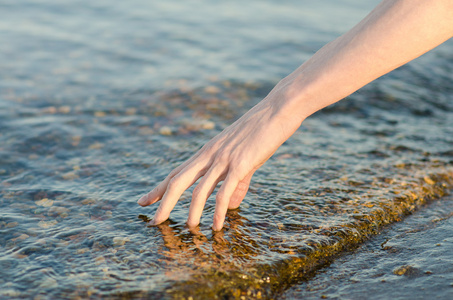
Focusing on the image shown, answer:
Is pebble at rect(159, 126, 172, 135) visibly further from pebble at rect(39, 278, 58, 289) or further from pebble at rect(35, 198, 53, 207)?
pebble at rect(39, 278, 58, 289)

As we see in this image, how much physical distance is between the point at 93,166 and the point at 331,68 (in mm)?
2462

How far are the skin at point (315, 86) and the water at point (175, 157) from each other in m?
0.38

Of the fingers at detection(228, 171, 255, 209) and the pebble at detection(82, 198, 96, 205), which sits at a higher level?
the fingers at detection(228, 171, 255, 209)

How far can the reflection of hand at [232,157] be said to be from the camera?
2.35 meters

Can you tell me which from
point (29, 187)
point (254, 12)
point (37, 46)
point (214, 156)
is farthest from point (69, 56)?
point (214, 156)

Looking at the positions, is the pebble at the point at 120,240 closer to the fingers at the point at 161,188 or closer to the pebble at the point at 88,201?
the fingers at the point at 161,188

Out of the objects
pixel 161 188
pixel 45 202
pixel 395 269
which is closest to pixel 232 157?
pixel 161 188

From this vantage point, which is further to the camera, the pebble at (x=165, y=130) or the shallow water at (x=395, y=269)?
the pebble at (x=165, y=130)

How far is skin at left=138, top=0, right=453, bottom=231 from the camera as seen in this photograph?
2100mm

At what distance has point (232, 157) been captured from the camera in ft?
7.77

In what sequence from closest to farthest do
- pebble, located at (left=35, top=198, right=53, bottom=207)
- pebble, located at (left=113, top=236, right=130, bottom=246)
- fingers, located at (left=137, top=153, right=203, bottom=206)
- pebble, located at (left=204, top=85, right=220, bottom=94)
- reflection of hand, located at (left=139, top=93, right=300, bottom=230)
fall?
reflection of hand, located at (left=139, top=93, right=300, bottom=230), fingers, located at (left=137, top=153, right=203, bottom=206), pebble, located at (left=113, top=236, right=130, bottom=246), pebble, located at (left=35, top=198, right=53, bottom=207), pebble, located at (left=204, top=85, right=220, bottom=94)

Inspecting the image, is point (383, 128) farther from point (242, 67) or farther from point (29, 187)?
point (29, 187)

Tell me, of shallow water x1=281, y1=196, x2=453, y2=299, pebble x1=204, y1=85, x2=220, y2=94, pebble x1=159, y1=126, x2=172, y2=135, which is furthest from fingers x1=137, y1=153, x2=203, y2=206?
pebble x1=204, y1=85, x2=220, y2=94

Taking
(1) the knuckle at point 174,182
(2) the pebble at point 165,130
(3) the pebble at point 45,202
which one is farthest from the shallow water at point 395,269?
(2) the pebble at point 165,130
